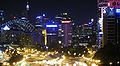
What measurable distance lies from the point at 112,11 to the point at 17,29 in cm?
5401

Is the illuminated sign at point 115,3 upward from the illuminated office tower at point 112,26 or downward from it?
upward

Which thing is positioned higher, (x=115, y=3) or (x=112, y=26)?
(x=115, y=3)

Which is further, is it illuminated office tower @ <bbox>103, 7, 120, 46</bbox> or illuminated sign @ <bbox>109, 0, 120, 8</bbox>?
illuminated sign @ <bbox>109, 0, 120, 8</bbox>

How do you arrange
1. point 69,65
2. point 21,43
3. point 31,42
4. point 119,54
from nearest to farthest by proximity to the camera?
point 69,65 < point 119,54 < point 21,43 < point 31,42

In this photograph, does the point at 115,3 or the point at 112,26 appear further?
the point at 112,26

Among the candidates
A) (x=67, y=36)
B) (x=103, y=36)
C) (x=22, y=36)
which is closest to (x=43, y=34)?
(x=67, y=36)

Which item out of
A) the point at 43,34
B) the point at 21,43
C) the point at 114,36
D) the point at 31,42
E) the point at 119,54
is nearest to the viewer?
the point at 119,54

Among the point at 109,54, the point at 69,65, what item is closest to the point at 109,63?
the point at 69,65

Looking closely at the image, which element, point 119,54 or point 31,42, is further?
point 31,42

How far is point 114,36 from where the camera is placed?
82062mm

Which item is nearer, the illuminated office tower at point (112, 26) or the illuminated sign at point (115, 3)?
the illuminated office tower at point (112, 26)

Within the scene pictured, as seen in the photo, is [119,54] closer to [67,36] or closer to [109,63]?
[109,63]

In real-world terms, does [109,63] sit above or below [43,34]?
above

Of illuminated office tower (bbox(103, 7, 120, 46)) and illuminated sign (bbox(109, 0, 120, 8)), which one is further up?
illuminated sign (bbox(109, 0, 120, 8))
